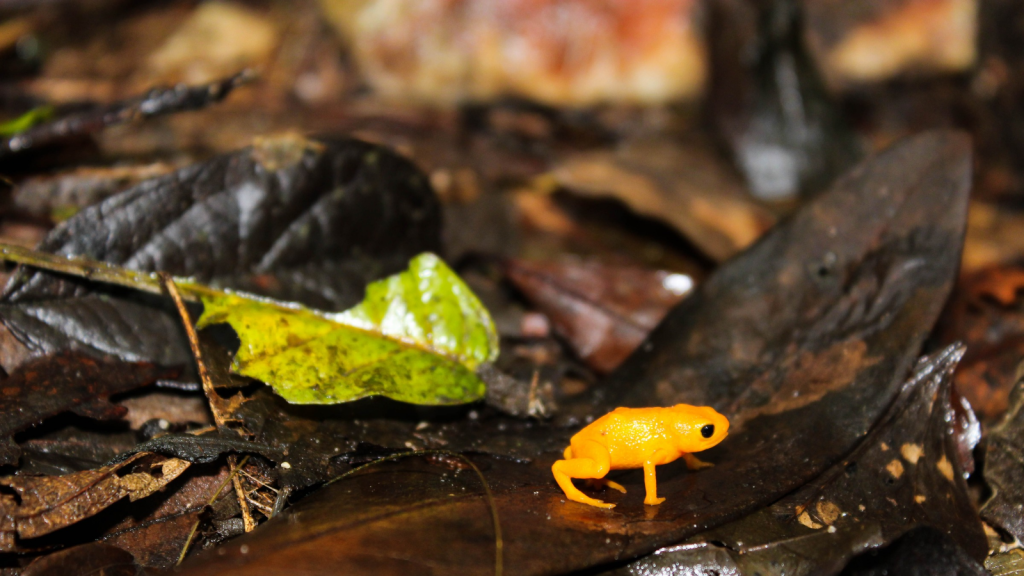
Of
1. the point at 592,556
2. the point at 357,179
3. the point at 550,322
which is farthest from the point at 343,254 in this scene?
the point at 592,556

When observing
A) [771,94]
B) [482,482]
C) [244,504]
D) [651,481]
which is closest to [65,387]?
[244,504]

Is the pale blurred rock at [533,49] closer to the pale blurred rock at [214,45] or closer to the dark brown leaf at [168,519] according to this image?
the pale blurred rock at [214,45]

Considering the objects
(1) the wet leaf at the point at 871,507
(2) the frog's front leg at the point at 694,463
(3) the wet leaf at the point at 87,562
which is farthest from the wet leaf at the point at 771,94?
(3) the wet leaf at the point at 87,562

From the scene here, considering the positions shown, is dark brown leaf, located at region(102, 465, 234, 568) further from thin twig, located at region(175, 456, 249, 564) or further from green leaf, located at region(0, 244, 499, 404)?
green leaf, located at region(0, 244, 499, 404)

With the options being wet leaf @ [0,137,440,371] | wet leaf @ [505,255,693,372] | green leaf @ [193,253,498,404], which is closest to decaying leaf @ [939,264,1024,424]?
wet leaf @ [505,255,693,372]

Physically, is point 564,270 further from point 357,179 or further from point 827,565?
point 827,565

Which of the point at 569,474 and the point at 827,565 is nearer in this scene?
the point at 827,565

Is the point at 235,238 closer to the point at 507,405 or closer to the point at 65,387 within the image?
the point at 65,387
